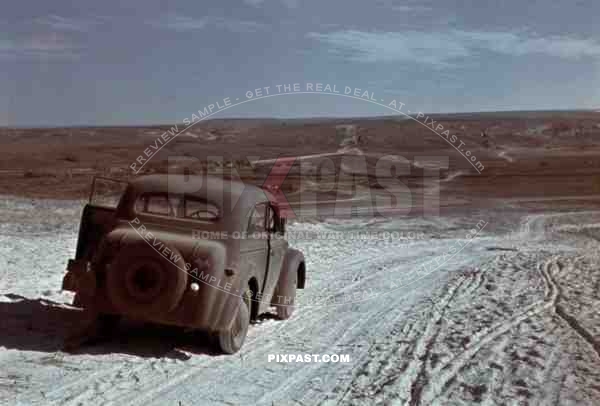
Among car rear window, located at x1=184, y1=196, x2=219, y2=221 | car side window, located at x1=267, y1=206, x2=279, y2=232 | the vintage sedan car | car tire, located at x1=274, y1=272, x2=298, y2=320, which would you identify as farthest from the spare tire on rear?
car tire, located at x1=274, y1=272, x2=298, y2=320

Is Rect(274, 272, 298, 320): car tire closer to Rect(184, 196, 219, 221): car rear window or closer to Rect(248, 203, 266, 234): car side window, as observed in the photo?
Rect(248, 203, 266, 234): car side window

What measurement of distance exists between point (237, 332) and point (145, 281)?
4.00 ft

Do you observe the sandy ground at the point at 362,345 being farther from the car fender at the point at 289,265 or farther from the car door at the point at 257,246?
the car door at the point at 257,246

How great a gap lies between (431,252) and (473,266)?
2213mm

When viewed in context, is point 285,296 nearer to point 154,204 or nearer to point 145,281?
point 154,204

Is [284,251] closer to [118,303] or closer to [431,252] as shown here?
[118,303]

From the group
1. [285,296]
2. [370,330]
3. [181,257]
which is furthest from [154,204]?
[370,330]

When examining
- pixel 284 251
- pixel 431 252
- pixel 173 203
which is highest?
pixel 173 203

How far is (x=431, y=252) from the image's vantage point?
1616cm

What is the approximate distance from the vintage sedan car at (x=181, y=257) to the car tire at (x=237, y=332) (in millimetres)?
11

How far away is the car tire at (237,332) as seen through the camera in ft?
22.9

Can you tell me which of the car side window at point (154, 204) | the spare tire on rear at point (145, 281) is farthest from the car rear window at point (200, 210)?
the spare tire on rear at point (145, 281)

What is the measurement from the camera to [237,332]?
7227 mm

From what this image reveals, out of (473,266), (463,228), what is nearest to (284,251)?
(473,266)
